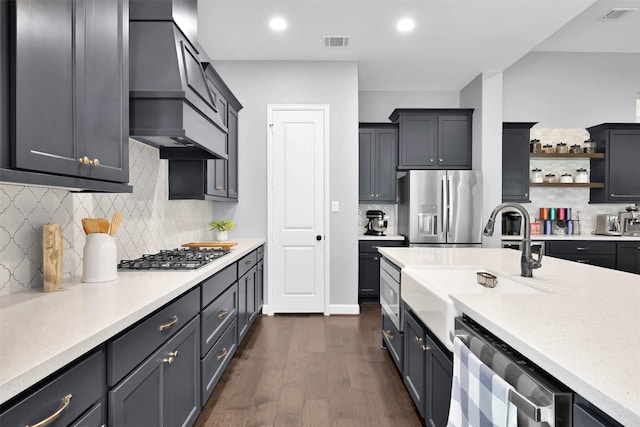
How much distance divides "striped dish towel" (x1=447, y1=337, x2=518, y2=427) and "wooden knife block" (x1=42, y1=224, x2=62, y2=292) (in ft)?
5.36

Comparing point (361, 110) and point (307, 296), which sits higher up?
point (361, 110)

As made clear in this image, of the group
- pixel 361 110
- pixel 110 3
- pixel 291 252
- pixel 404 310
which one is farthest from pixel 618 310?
pixel 361 110

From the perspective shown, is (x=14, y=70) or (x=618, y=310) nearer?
(x=14, y=70)

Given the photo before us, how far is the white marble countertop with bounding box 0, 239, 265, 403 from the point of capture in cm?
83

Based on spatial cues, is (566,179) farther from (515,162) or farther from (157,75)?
(157,75)

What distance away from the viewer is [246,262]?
3.28 metres

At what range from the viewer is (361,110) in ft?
18.0

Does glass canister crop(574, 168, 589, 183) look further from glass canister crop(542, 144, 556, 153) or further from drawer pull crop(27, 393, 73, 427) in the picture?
drawer pull crop(27, 393, 73, 427)

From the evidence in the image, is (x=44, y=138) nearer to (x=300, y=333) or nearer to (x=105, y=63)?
(x=105, y=63)

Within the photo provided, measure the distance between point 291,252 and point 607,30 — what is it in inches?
185

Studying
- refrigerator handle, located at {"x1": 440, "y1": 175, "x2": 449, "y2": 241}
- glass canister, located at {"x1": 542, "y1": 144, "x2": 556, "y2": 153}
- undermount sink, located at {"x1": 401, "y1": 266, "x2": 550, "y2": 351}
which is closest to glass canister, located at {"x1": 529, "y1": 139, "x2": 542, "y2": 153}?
glass canister, located at {"x1": 542, "y1": 144, "x2": 556, "y2": 153}

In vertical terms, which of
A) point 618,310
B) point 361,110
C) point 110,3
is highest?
point 361,110

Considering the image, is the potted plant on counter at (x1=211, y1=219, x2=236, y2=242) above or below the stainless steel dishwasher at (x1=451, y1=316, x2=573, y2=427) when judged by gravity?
above

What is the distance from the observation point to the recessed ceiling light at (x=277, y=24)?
3.31 m
